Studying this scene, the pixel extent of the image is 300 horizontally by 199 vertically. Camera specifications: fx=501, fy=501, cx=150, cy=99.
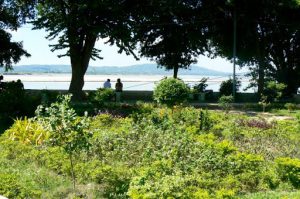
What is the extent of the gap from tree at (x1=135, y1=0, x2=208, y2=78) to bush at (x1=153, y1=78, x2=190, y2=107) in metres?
11.6

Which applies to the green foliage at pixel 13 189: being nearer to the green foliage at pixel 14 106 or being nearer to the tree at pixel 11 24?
the green foliage at pixel 14 106

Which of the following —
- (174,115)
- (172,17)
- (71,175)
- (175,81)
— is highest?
(172,17)

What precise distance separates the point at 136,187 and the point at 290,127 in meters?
7.78

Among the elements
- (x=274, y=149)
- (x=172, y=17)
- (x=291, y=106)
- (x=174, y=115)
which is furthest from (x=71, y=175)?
(x=172, y=17)

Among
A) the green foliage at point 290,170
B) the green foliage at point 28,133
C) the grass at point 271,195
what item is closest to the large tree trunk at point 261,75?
the green foliage at point 28,133

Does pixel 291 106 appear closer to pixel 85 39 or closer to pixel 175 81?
pixel 175 81

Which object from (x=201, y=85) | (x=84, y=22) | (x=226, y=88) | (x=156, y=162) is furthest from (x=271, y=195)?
(x=201, y=85)

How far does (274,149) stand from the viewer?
10727 mm

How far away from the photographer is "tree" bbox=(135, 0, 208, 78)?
1069 inches

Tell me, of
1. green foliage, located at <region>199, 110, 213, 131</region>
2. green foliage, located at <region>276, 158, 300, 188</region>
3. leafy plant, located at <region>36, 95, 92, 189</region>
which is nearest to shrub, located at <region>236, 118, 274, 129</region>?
green foliage, located at <region>199, 110, 213, 131</region>

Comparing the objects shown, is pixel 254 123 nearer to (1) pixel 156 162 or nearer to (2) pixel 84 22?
(1) pixel 156 162

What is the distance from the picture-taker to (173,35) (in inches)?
1152

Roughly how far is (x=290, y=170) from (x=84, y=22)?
16489 millimetres

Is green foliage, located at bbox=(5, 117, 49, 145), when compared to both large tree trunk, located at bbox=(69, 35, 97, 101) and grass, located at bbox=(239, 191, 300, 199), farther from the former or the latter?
large tree trunk, located at bbox=(69, 35, 97, 101)
